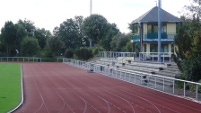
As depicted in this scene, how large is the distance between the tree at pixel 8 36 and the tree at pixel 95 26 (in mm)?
23592

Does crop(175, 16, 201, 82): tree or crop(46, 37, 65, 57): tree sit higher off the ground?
crop(46, 37, 65, 57): tree

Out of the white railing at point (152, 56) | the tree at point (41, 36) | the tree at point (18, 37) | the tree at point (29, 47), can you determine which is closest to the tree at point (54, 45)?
the tree at point (29, 47)

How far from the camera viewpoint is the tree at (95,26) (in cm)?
6931

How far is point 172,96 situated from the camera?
20.9 metres

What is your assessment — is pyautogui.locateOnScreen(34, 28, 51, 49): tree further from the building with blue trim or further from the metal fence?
the metal fence

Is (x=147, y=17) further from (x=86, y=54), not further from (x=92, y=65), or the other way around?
(x=86, y=54)

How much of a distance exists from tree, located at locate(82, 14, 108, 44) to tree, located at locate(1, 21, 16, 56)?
929 inches

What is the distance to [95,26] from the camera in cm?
6956

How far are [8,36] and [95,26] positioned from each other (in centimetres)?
2638

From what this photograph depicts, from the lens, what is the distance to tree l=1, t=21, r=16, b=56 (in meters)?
86.7

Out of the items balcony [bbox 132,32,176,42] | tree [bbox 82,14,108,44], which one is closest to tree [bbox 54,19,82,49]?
tree [bbox 82,14,108,44]

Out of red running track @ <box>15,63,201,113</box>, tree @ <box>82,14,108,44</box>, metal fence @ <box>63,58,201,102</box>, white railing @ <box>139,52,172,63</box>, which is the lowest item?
red running track @ <box>15,63,201,113</box>

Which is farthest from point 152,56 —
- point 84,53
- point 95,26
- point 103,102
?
point 95,26

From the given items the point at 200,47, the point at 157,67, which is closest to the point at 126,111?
the point at 200,47
